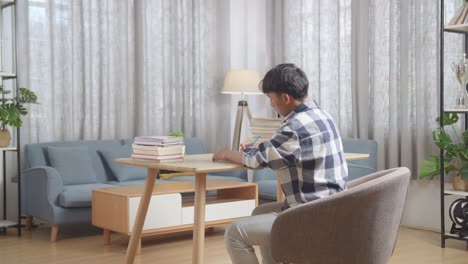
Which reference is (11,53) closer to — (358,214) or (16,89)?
(16,89)

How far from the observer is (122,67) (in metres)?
6.00

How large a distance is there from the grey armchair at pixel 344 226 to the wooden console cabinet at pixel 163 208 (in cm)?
212

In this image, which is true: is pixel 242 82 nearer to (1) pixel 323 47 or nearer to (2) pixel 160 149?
(1) pixel 323 47

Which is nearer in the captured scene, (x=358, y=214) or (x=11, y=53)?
(x=358, y=214)

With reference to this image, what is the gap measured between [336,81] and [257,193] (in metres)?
1.47

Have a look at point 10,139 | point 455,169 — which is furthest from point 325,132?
point 10,139

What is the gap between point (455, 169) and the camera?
188 inches

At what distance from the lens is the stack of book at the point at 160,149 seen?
10.5 feet

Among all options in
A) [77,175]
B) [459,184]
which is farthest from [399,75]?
[77,175]

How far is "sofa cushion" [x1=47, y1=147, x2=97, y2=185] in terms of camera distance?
523cm

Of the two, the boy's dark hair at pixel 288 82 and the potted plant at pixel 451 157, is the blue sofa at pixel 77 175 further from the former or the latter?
the boy's dark hair at pixel 288 82

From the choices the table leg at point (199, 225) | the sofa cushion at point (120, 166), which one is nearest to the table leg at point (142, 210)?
the table leg at point (199, 225)

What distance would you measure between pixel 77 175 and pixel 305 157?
303 cm

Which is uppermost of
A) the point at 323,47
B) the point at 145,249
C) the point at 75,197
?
the point at 323,47
